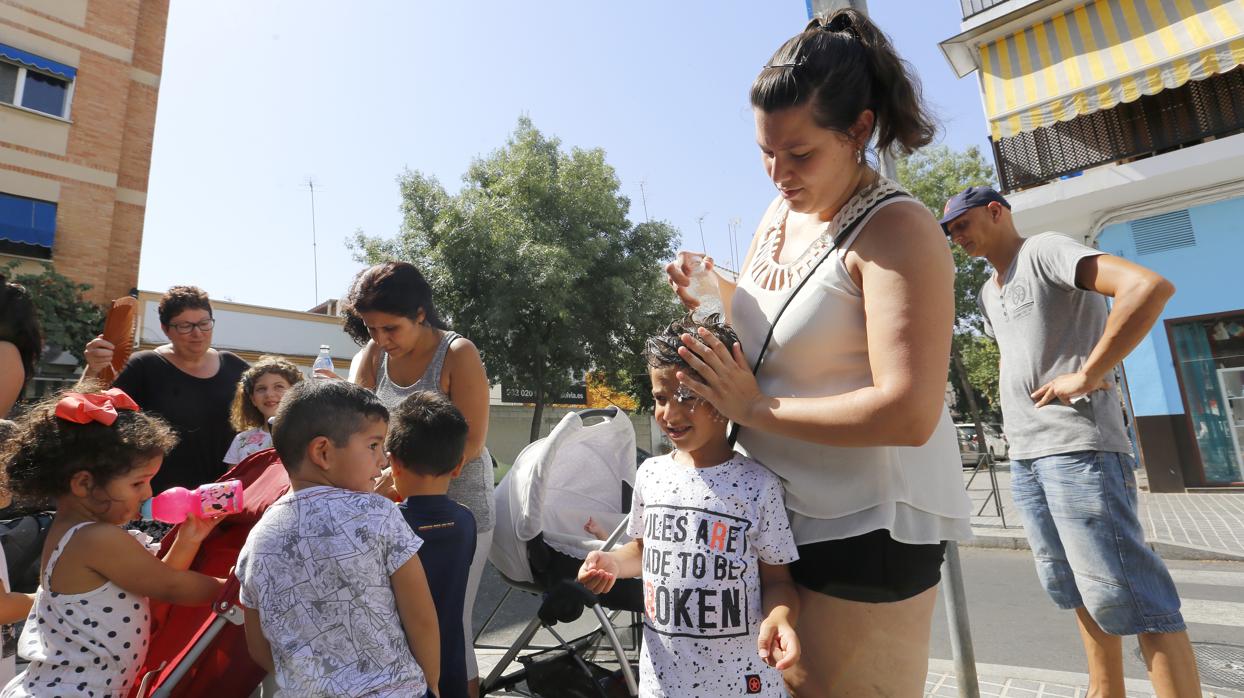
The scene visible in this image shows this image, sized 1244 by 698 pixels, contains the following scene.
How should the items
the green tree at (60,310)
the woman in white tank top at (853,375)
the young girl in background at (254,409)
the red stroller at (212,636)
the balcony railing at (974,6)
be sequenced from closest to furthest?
the woman in white tank top at (853,375) → the red stroller at (212,636) → the young girl in background at (254,409) → the balcony railing at (974,6) → the green tree at (60,310)

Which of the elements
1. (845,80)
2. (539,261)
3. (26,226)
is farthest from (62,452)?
(26,226)

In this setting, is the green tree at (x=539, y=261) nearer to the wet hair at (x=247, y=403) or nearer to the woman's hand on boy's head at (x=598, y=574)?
the wet hair at (x=247, y=403)

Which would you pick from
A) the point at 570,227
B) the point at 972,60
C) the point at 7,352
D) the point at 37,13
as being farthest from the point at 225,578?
the point at 37,13

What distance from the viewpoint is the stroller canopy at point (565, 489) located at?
2.88 metres

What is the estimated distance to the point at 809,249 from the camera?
1.40 m

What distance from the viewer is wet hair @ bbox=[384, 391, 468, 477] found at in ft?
7.29

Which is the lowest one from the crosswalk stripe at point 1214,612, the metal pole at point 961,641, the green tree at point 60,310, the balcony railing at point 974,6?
the crosswalk stripe at point 1214,612

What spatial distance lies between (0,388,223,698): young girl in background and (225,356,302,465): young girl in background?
48.2 inches

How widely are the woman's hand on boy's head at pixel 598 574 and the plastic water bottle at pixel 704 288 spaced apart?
68 centimetres

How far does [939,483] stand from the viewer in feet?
4.29

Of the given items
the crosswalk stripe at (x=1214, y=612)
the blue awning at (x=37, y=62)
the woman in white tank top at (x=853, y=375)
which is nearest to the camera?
the woman in white tank top at (x=853, y=375)

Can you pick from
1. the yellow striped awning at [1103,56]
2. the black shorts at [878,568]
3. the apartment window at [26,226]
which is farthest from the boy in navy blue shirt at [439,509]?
the apartment window at [26,226]

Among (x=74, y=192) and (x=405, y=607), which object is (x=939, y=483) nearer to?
(x=405, y=607)

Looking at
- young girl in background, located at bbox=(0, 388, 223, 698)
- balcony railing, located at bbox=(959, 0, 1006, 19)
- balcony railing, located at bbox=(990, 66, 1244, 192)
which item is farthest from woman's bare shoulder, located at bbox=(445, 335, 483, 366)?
balcony railing, located at bbox=(959, 0, 1006, 19)
